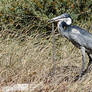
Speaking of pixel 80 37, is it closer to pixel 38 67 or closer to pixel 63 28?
pixel 63 28

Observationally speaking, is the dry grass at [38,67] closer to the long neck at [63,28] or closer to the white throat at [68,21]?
the long neck at [63,28]

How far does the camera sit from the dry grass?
5.16 metres

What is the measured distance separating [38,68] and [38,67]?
0.16ft

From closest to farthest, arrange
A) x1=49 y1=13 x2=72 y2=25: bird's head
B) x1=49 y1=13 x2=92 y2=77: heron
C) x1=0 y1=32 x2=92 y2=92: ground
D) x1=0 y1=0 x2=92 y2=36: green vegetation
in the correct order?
x1=0 y1=32 x2=92 y2=92: ground < x1=49 y1=13 x2=92 y2=77: heron < x1=49 y1=13 x2=72 y2=25: bird's head < x1=0 y1=0 x2=92 y2=36: green vegetation

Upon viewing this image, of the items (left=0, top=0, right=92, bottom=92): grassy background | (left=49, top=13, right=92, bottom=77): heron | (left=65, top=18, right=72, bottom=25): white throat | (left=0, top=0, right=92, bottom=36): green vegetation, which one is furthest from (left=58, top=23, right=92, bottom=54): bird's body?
(left=0, top=0, right=92, bottom=36): green vegetation

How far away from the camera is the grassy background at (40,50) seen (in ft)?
17.4

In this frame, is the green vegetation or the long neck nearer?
the long neck

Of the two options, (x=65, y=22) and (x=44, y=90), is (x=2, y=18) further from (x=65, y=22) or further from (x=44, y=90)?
(x=44, y=90)

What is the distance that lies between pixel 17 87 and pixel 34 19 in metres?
2.95

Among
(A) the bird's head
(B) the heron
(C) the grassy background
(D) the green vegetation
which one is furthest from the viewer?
(D) the green vegetation

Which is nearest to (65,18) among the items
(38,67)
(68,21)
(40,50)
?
(68,21)

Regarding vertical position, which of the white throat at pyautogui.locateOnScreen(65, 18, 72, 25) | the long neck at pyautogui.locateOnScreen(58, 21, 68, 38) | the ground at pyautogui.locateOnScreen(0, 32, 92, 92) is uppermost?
the white throat at pyautogui.locateOnScreen(65, 18, 72, 25)

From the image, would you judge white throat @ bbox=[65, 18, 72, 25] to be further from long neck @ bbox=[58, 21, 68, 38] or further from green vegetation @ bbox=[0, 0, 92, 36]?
green vegetation @ bbox=[0, 0, 92, 36]

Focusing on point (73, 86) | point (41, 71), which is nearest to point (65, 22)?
point (41, 71)
